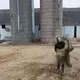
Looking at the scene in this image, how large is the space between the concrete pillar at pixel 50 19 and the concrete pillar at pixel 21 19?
122cm

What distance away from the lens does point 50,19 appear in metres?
18.5

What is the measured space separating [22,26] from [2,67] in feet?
33.7

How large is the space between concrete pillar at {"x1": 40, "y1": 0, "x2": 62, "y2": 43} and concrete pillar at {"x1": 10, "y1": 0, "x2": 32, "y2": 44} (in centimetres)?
122

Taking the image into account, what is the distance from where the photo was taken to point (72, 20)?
2762cm

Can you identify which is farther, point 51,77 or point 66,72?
point 66,72

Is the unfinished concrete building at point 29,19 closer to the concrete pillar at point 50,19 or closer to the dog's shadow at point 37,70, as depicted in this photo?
the concrete pillar at point 50,19

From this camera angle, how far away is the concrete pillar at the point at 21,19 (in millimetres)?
18828

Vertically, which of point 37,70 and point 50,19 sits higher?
point 50,19

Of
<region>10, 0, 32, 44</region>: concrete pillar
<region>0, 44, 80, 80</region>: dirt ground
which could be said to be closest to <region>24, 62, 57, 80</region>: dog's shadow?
<region>0, 44, 80, 80</region>: dirt ground

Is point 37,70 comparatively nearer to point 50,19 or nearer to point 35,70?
point 35,70

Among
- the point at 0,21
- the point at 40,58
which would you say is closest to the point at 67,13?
the point at 0,21

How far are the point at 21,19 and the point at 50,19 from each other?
98.1 inches

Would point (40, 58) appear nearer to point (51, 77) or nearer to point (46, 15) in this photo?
point (51, 77)

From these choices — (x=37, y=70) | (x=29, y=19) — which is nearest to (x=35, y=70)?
(x=37, y=70)
